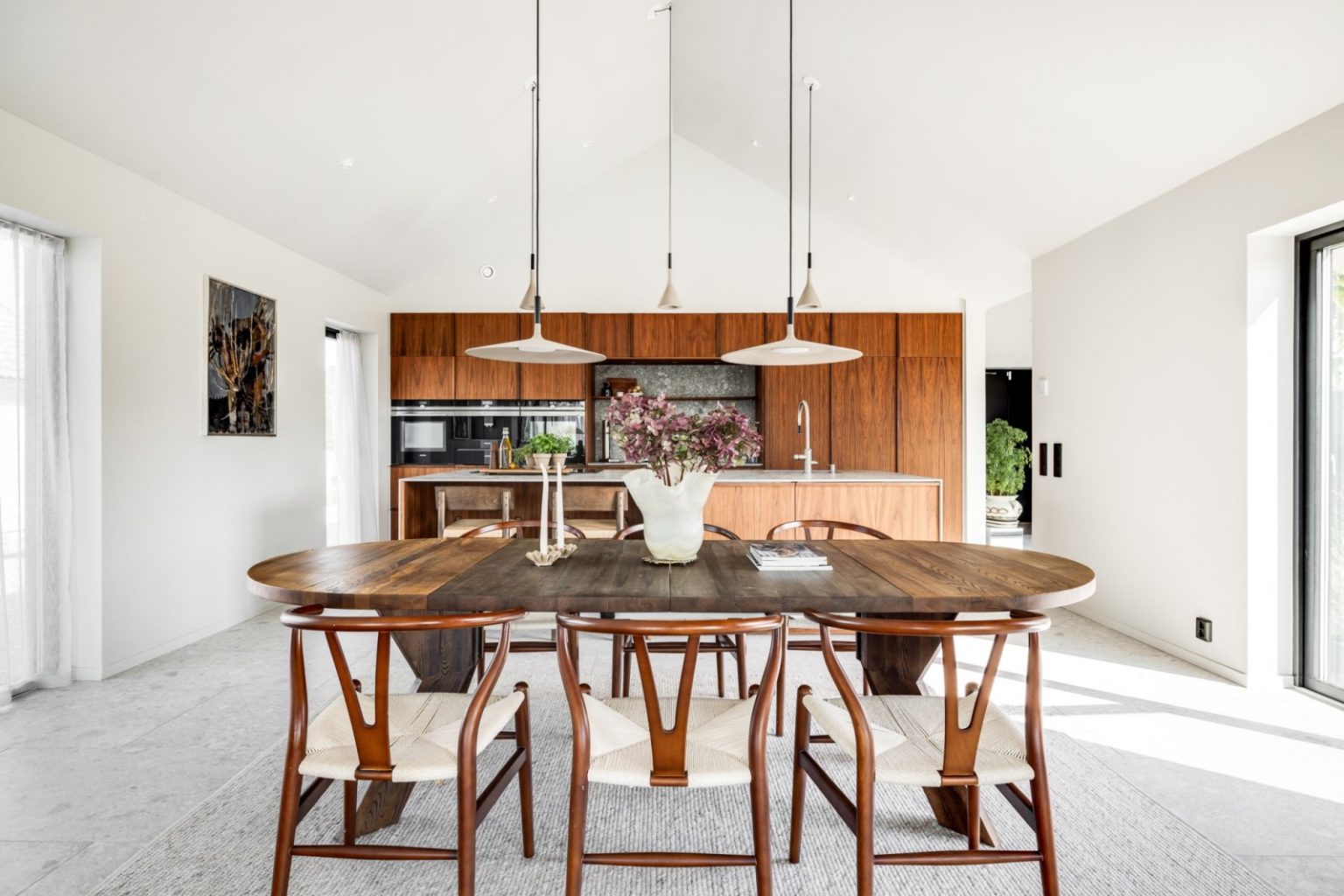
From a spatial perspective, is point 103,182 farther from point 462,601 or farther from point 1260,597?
point 1260,597

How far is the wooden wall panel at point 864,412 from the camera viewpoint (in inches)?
244

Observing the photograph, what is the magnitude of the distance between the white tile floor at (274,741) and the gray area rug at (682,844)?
4.6 inches

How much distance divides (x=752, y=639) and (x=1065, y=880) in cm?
201

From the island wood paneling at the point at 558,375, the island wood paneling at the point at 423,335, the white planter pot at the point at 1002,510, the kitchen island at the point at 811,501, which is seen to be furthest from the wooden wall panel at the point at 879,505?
the white planter pot at the point at 1002,510

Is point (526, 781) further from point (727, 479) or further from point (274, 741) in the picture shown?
point (727, 479)

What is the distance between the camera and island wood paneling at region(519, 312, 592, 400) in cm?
622

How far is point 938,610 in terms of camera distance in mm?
1655

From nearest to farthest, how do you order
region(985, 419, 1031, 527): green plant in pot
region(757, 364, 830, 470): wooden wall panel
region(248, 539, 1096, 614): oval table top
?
region(248, 539, 1096, 614): oval table top
region(757, 364, 830, 470): wooden wall panel
region(985, 419, 1031, 527): green plant in pot

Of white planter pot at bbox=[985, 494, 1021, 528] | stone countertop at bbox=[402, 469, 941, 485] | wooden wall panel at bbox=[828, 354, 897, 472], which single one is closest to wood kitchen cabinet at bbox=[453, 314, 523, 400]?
stone countertop at bbox=[402, 469, 941, 485]

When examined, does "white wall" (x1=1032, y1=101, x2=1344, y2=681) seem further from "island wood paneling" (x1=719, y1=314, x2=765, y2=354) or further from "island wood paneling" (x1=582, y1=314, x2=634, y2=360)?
"island wood paneling" (x1=582, y1=314, x2=634, y2=360)

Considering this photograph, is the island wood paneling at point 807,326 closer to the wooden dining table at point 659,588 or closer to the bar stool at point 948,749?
the wooden dining table at point 659,588

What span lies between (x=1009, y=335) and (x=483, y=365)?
675cm

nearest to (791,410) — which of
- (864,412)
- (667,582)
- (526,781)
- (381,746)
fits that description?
(864,412)

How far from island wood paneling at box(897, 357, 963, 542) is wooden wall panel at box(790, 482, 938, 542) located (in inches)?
74.2
